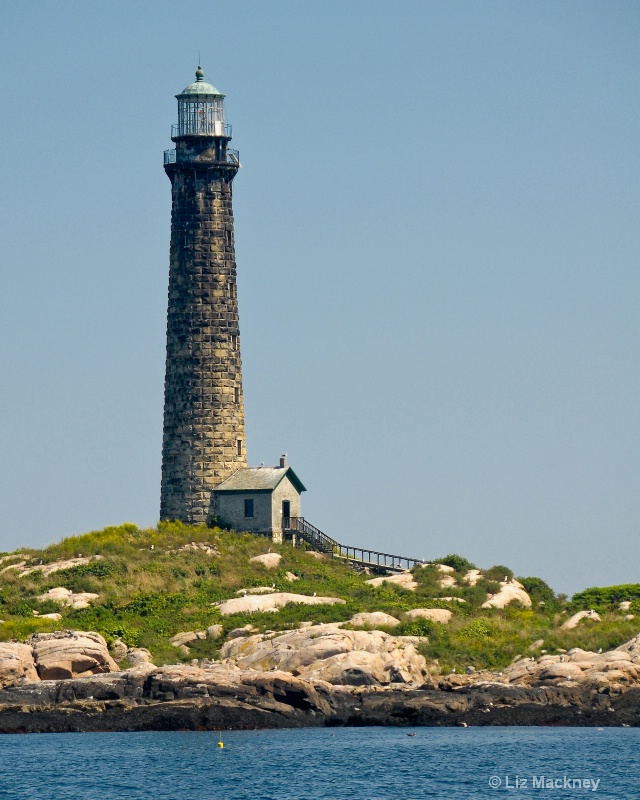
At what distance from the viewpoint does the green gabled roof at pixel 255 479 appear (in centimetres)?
7975

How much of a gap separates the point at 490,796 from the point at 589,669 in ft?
42.2

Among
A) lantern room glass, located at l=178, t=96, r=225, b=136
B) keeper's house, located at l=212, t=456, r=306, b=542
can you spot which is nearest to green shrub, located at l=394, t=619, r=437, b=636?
keeper's house, located at l=212, t=456, r=306, b=542

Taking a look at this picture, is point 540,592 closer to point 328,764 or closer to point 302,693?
point 302,693

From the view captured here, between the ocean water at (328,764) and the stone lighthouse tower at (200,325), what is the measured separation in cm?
2130

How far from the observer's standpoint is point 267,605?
2729 inches

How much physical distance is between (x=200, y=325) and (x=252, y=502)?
26.0 ft

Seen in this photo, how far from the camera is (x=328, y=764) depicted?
2141 inches

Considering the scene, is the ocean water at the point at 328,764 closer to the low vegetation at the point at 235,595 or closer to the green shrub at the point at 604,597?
the low vegetation at the point at 235,595

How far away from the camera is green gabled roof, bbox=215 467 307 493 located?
79.8m

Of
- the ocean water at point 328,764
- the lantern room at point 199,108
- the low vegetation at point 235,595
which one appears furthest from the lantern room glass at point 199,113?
the ocean water at point 328,764

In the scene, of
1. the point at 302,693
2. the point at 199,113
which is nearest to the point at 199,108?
the point at 199,113

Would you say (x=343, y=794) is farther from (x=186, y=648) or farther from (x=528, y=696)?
(x=186, y=648)

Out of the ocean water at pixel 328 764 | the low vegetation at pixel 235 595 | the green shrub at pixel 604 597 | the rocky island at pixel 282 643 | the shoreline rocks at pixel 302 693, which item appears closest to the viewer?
the ocean water at pixel 328 764

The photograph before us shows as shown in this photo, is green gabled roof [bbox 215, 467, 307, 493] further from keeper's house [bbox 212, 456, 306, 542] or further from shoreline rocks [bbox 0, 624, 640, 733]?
shoreline rocks [bbox 0, 624, 640, 733]
